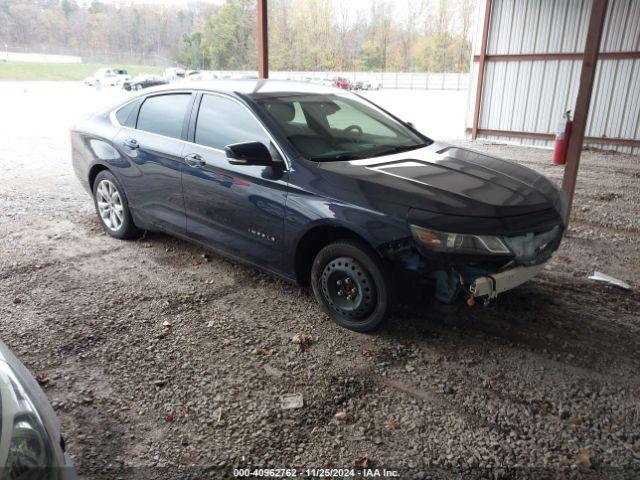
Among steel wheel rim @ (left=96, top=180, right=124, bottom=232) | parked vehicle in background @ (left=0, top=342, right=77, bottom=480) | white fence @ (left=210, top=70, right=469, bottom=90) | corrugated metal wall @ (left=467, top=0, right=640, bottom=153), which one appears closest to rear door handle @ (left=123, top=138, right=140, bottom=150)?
steel wheel rim @ (left=96, top=180, right=124, bottom=232)

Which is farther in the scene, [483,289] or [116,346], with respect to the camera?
[116,346]

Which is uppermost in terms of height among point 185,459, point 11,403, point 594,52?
point 594,52

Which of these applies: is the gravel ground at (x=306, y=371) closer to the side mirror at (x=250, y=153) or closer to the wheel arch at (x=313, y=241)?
the wheel arch at (x=313, y=241)

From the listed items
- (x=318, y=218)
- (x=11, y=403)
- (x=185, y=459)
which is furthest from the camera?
(x=318, y=218)

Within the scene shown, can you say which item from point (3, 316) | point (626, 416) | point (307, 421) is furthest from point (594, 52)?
point (3, 316)

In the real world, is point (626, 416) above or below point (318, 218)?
below

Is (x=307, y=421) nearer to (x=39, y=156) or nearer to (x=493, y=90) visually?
(x=39, y=156)

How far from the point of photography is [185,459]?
2291 mm

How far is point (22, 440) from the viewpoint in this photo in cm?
143

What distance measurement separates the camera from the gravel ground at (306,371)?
2.33 meters

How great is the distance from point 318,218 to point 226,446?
4.84 feet

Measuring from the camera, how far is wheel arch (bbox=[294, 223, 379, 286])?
10.5 feet

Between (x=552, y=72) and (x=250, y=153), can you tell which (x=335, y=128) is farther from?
(x=552, y=72)

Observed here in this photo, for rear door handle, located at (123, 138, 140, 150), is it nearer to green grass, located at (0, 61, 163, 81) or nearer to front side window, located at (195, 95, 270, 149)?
front side window, located at (195, 95, 270, 149)
